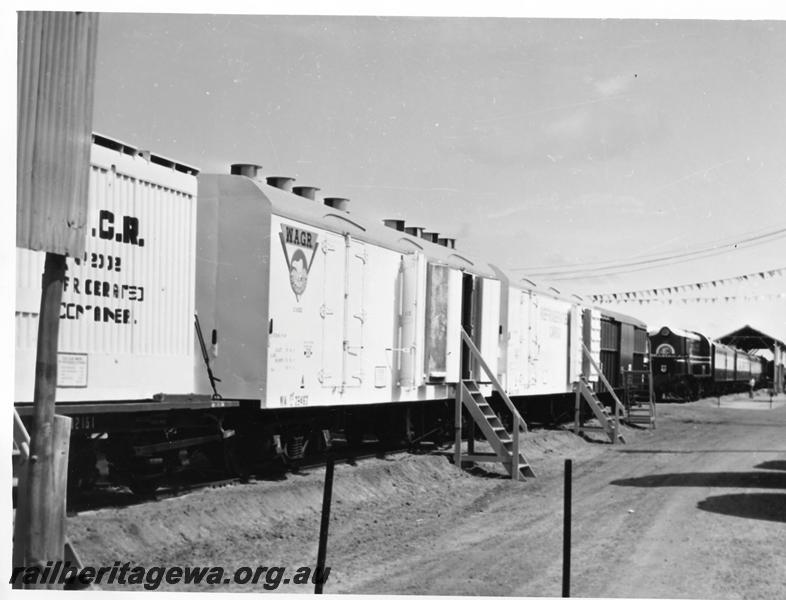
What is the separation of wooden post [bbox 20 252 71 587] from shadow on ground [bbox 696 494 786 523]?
27.9 ft

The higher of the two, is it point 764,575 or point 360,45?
point 360,45

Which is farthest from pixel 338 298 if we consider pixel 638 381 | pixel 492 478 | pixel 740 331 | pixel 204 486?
pixel 740 331

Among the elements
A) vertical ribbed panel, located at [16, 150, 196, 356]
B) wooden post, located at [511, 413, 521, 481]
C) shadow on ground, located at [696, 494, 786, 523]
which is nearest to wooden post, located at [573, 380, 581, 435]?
wooden post, located at [511, 413, 521, 481]

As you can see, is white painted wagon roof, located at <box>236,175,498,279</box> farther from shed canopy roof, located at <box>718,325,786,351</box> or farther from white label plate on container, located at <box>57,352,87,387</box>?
shed canopy roof, located at <box>718,325,786,351</box>

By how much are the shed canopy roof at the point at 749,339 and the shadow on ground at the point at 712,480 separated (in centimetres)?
5101


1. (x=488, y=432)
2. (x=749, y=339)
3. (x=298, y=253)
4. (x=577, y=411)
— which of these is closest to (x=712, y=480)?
(x=488, y=432)

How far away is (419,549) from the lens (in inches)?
404

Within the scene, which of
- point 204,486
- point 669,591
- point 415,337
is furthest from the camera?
point 415,337

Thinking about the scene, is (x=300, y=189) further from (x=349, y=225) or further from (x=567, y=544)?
(x=567, y=544)

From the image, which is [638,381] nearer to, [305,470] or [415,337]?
[415,337]

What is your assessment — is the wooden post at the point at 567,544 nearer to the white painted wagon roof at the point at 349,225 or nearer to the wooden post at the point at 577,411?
the white painted wagon roof at the point at 349,225

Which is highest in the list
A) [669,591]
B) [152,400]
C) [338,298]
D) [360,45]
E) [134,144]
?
[360,45]

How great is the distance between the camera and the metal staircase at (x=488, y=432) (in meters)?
16.0

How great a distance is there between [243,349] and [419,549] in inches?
120
